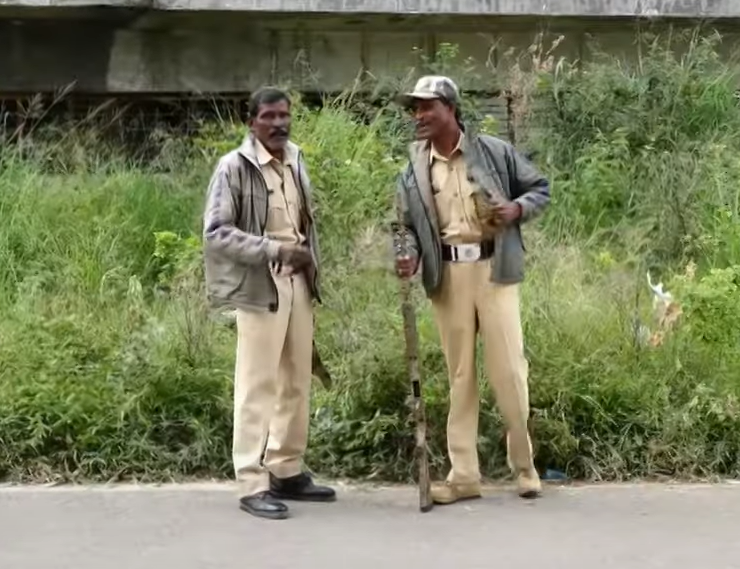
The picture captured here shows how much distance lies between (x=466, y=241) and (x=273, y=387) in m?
1.10

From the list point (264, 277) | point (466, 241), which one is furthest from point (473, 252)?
point (264, 277)

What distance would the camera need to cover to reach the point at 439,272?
523 centimetres

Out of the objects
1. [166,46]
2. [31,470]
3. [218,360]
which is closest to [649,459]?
[218,360]

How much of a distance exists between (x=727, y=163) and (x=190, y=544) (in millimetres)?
Result: 5854

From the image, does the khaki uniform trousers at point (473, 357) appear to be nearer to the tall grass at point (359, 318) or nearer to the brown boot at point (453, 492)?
the brown boot at point (453, 492)

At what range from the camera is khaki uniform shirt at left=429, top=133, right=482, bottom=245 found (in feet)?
17.1

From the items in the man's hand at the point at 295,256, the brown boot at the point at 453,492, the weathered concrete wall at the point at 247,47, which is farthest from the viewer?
the weathered concrete wall at the point at 247,47

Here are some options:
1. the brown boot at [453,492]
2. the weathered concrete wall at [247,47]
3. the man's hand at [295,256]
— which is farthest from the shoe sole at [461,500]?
the weathered concrete wall at [247,47]

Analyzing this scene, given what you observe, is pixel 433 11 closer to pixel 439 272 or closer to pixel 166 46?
pixel 166 46

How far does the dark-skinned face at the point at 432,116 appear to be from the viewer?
5180 millimetres

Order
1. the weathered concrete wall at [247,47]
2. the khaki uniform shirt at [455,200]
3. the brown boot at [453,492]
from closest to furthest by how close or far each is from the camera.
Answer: the khaki uniform shirt at [455,200]
the brown boot at [453,492]
the weathered concrete wall at [247,47]

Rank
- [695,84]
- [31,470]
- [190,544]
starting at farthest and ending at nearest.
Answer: [695,84], [31,470], [190,544]

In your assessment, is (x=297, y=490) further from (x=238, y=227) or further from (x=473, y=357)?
(x=238, y=227)

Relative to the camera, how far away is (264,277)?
16.7 feet
